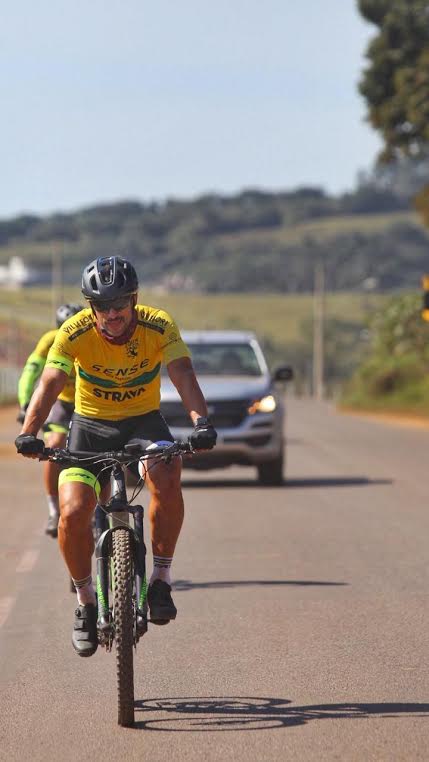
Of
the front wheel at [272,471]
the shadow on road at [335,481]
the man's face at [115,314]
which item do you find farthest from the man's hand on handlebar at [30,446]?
the shadow on road at [335,481]

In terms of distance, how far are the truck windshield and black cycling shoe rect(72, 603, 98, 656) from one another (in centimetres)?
1355

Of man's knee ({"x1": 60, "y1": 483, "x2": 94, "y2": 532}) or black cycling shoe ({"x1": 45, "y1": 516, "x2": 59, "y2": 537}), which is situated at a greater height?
man's knee ({"x1": 60, "y1": 483, "x2": 94, "y2": 532})

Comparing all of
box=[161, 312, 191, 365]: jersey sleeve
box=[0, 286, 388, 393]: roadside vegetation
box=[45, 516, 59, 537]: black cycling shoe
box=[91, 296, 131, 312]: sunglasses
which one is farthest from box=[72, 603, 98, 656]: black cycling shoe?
box=[0, 286, 388, 393]: roadside vegetation

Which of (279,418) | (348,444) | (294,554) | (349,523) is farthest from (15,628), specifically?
(348,444)

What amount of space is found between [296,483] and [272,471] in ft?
2.21

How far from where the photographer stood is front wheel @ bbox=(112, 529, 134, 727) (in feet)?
23.1

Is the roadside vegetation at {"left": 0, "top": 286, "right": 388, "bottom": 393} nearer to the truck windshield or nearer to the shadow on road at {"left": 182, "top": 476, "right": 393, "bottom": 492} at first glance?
the shadow on road at {"left": 182, "top": 476, "right": 393, "bottom": 492}

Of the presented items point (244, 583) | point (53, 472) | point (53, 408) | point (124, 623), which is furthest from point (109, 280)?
point (53, 408)

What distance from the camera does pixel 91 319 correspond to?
25.7 feet

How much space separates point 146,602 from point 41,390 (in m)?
1.04

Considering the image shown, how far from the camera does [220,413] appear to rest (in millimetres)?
20375

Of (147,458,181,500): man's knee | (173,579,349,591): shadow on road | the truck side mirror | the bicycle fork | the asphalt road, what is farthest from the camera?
the truck side mirror

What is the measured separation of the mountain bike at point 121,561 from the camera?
→ 23.4ft

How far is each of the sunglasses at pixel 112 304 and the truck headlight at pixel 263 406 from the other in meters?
12.9
